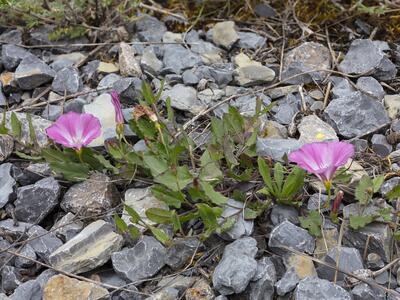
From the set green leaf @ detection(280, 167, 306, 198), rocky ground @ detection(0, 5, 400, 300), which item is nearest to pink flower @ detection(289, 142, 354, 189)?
green leaf @ detection(280, 167, 306, 198)

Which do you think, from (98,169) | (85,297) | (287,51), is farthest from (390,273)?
(287,51)

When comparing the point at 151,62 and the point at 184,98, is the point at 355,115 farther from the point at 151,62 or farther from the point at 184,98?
the point at 151,62

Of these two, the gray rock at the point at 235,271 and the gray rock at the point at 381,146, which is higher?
the gray rock at the point at 381,146

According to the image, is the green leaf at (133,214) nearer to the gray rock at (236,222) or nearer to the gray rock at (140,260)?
the gray rock at (140,260)

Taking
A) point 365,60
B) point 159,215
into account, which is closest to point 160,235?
point 159,215

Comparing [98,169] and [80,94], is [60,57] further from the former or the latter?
[98,169]

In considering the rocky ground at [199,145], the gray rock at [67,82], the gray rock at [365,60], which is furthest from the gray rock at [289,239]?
the gray rock at [67,82]

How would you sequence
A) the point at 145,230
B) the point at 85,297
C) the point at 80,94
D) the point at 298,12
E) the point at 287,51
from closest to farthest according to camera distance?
the point at 85,297, the point at 145,230, the point at 80,94, the point at 287,51, the point at 298,12
